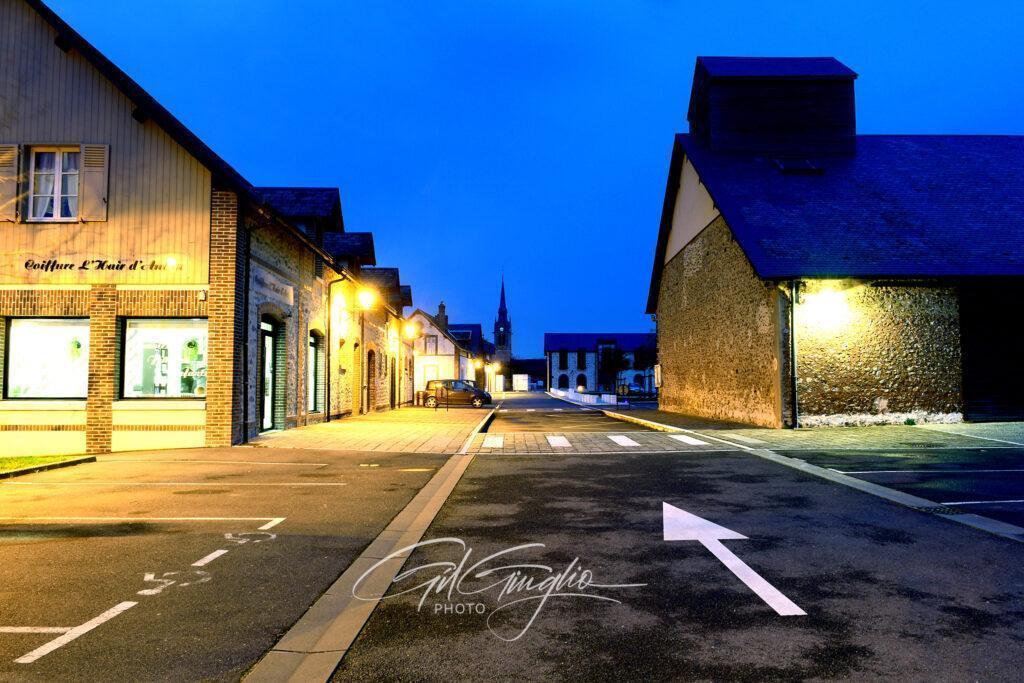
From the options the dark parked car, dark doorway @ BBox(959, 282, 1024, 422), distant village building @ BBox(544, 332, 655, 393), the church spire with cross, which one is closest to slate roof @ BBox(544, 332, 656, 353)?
distant village building @ BBox(544, 332, 655, 393)

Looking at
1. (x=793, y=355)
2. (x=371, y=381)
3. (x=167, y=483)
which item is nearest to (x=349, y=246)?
(x=371, y=381)

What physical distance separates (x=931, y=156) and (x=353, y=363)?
2187cm

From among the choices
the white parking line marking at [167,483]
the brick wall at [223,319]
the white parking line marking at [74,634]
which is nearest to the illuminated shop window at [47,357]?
the brick wall at [223,319]

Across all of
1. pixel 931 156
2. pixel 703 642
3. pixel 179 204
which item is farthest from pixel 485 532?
pixel 931 156

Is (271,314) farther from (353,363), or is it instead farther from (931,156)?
(931,156)

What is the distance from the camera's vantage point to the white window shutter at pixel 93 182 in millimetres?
13398

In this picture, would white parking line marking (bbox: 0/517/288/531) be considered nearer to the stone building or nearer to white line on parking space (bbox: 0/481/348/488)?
white line on parking space (bbox: 0/481/348/488)

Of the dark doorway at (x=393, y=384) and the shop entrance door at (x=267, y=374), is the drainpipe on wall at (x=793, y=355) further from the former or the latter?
the dark doorway at (x=393, y=384)

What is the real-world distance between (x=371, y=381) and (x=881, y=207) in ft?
63.2

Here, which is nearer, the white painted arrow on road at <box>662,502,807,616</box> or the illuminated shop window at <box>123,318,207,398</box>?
the white painted arrow on road at <box>662,502,807,616</box>

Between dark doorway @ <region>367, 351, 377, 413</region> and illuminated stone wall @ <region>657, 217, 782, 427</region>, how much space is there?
1244 centimetres

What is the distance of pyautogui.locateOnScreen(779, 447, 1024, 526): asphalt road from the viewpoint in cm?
711

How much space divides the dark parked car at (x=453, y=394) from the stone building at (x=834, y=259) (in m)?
15.7

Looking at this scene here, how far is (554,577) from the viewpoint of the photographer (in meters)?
4.55
